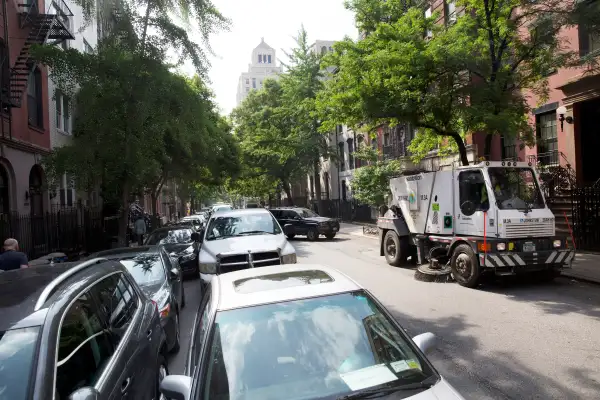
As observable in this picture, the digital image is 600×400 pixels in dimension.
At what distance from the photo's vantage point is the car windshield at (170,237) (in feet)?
→ 41.5

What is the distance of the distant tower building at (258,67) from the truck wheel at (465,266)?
146 meters

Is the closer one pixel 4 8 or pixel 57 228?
pixel 4 8

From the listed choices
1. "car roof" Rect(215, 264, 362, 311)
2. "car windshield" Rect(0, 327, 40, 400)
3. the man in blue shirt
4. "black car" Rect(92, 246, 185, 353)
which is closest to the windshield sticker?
"car roof" Rect(215, 264, 362, 311)

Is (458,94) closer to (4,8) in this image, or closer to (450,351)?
(450,351)

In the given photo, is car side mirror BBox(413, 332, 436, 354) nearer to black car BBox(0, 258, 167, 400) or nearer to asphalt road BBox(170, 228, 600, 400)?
asphalt road BBox(170, 228, 600, 400)

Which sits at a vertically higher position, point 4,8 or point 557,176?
point 4,8

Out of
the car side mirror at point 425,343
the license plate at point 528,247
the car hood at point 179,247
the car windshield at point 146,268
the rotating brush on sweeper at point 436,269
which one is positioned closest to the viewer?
the car side mirror at point 425,343

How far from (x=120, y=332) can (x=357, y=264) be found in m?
10.6

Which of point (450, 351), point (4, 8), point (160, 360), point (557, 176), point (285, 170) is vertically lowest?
point (450, 351)

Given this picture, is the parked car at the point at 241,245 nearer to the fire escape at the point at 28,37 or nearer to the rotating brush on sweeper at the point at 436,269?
the rotating brush on sweeper at the point at 436,269

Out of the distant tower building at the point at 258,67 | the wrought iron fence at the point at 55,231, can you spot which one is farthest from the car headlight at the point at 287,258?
the distant tower building at the point at 258,67

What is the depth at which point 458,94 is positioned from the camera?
1251 cm

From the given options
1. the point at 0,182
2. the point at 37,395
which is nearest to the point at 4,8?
the point at 0,182

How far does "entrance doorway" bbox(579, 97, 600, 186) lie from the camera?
15.9m
